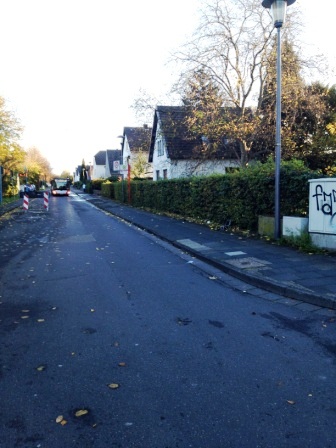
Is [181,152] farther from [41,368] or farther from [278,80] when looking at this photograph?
[41,368]

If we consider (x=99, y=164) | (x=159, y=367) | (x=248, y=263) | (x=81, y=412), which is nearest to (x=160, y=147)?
(x=248, y=263)

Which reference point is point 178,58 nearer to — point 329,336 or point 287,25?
point 287,25

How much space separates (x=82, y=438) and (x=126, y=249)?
807 centimetres

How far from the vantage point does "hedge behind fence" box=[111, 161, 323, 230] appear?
10.2m

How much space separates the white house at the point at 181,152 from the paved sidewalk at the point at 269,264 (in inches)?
407

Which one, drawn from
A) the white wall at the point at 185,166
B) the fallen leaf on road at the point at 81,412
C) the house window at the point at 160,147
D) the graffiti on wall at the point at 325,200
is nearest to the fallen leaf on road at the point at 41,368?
the fallen leaf on road at the point at 81,412

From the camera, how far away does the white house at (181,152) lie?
24.9 meters

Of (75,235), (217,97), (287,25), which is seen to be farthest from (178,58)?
(75,235)

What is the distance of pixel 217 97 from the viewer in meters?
21.5

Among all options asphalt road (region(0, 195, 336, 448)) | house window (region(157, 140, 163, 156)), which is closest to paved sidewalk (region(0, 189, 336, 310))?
asphalt road (region(0, 195, 336, 448))

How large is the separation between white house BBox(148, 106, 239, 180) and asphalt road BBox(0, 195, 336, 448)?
16.0 meters

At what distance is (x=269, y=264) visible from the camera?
7945 millimetres

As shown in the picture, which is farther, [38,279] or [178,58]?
[178,58]

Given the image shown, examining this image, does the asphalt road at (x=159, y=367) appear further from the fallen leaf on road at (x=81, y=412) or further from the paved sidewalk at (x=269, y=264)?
the paved sidewalk at (x=269, y=264)
